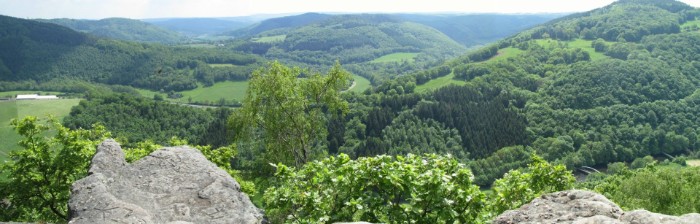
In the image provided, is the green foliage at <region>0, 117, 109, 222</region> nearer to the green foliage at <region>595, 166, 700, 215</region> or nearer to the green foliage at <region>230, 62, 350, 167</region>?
the green foliage at <region>230, 62, 350, 167</region>

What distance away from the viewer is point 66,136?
101ft

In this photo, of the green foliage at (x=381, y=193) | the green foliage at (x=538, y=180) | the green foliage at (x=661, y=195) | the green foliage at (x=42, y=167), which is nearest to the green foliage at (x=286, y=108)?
the green foliage at (x=42, y=167)

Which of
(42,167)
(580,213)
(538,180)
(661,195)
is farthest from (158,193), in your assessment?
(661,195)

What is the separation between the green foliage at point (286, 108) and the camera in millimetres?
39875

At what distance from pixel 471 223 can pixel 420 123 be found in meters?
177

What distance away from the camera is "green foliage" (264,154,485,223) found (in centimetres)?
1677

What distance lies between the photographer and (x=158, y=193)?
20.7m

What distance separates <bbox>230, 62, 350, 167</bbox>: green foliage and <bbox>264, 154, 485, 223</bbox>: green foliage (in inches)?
848

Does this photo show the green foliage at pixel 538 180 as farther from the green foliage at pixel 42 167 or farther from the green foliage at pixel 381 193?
the green foliage at pixel 42 167

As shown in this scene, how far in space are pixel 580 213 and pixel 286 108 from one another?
28709mm

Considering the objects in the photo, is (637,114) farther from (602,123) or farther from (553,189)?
(553,189)

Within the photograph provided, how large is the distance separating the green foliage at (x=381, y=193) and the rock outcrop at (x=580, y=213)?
1.73 metres

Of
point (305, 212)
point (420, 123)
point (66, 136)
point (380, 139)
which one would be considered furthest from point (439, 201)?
point (420, 123)

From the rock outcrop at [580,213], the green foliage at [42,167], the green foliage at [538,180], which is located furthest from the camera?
the green foliage at [42,167]
